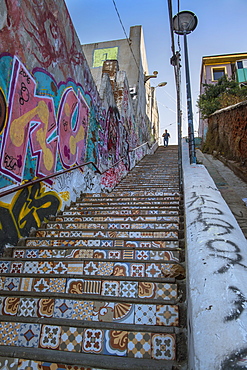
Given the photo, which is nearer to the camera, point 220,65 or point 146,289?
point 146,289

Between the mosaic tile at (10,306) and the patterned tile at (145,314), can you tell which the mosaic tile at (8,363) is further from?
the patterned tile at (145,314)

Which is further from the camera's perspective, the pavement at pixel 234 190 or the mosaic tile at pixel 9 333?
the pavement at pixel 234 190

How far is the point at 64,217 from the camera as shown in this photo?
13.5 ft

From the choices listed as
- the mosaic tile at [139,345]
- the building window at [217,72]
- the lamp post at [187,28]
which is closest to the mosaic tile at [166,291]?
the mosaic tile at [139,345]

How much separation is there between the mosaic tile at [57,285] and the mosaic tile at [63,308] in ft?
0.49

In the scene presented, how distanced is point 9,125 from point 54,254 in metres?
1.76

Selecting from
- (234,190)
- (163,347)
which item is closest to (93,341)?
(163,347)

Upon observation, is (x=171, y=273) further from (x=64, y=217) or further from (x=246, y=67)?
(x=246, y=67)

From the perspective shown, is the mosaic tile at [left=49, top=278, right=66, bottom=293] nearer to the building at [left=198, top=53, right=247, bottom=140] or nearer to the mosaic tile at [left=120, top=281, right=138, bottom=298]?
the mosaic tile at [left=120, top=281, right=138, bottom=298]

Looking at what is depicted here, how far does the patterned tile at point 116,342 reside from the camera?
6.19 feet

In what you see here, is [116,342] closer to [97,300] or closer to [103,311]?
[103,311]

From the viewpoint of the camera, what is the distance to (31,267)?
2742 mm

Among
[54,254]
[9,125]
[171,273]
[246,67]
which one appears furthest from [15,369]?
[246,67]

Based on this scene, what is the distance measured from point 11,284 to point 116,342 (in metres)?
1.30
